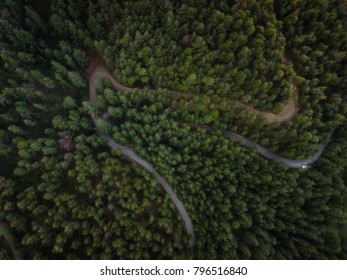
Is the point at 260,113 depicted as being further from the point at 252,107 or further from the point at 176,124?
the point at 176,124

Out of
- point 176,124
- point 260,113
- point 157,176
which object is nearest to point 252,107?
point 260,113

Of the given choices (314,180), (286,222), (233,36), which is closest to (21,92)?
(233,36)

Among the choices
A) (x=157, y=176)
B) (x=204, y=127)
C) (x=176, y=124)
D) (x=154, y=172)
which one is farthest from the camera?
(x=204, y=127)

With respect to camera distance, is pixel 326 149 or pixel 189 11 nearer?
pixel 189 11

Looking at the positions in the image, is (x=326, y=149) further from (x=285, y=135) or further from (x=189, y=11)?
(x=189, y=11)

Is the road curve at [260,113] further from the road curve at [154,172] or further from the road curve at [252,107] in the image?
the road curve at [154,172]

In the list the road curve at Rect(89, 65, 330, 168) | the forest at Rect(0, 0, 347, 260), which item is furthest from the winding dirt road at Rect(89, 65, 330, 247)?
the forest at Rect(0, 0, 347, 260)

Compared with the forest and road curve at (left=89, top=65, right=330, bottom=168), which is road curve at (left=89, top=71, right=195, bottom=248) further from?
road curve at (left=89, top=65, right=330, bottom=168)

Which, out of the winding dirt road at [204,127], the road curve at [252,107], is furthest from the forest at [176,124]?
the winding dirt road at [204,127]
